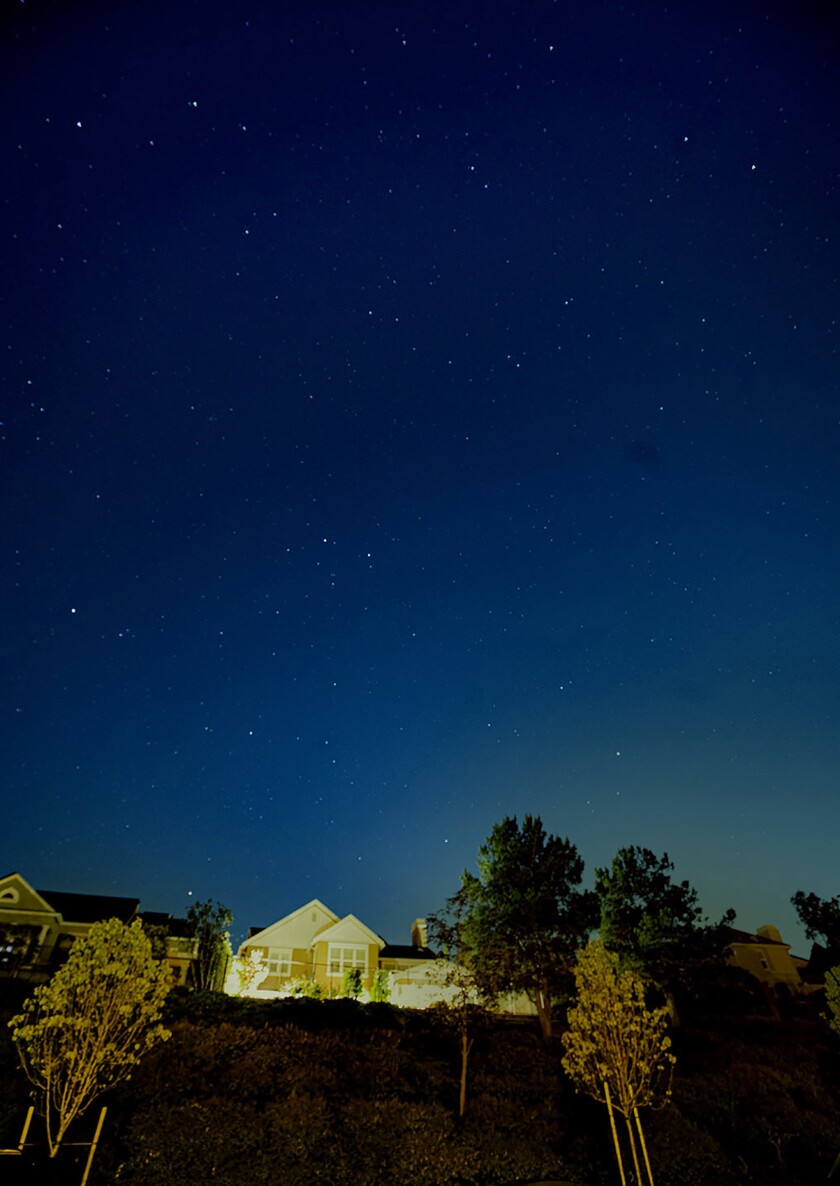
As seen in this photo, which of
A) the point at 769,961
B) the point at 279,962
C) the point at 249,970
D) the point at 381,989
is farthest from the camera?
the point at 769,961

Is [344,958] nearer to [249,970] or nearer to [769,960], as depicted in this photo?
[249,970]

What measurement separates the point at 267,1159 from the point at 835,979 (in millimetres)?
20946

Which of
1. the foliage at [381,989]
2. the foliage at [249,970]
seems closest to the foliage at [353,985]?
the foliage at [381,989]

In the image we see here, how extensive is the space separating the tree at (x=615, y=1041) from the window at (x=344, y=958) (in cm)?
2878

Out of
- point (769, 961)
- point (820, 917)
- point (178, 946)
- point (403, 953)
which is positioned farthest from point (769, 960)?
point (178, 946)

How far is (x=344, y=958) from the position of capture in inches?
1591

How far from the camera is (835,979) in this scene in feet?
74.7

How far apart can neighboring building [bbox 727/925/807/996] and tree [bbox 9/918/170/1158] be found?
51233 millimetres

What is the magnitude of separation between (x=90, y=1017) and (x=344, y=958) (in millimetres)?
31498

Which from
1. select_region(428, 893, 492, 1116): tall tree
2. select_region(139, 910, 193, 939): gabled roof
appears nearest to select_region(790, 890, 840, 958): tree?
select_region(428, 893, 492, 1116): tall tree

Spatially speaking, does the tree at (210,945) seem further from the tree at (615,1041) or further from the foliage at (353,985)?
the tree at (615,1041)

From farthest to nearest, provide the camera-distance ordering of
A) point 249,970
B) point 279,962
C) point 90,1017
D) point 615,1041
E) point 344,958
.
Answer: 1. point 279,962
2. point 344,958
3. point 249,970
4. point 615,1041
5. point 90,1017

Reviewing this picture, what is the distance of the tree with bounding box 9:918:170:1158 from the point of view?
40.9ft

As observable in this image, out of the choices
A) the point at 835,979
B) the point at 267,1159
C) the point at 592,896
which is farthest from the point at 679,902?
the point at 267,1159
